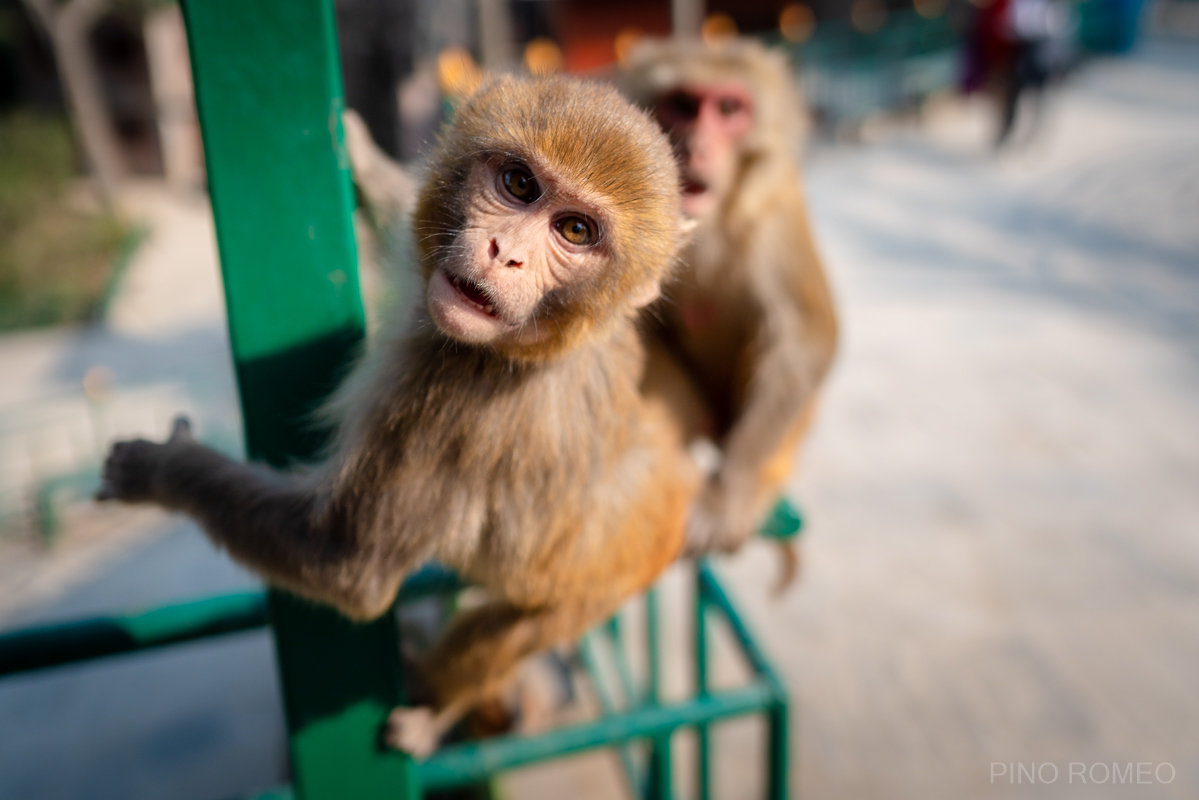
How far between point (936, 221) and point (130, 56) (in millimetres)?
11515

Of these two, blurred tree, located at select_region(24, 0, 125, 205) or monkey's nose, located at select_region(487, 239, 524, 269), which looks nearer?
monkey's nose, located at select_region(487, 239, 524, 269)

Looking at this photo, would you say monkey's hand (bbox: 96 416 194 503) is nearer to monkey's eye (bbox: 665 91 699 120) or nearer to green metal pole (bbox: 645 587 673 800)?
green metal pole (bbox: 645 587 673 800)

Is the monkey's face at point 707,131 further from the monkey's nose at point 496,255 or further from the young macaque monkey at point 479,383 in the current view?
the monkey's nose at point 496,255

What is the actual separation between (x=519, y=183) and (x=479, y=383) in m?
0.36

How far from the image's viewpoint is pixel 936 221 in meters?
9.66

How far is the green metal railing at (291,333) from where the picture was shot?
120 centimetres

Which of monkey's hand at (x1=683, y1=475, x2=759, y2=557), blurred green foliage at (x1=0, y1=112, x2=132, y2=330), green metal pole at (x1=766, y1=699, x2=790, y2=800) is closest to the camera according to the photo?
green metal pole at (x1=766, y1=699, x2=790, y2=800)

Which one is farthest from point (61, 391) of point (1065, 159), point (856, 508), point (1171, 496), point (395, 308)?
point (1065, 159)

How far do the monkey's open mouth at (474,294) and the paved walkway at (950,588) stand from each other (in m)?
2.96

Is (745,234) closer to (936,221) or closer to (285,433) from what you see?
(285,433)

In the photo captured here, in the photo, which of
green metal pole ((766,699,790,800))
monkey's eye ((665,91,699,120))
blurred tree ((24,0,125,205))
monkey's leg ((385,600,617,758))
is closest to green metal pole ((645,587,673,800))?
green metal pole ((766,699,790,800))

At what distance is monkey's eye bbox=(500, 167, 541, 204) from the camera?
1.49 m

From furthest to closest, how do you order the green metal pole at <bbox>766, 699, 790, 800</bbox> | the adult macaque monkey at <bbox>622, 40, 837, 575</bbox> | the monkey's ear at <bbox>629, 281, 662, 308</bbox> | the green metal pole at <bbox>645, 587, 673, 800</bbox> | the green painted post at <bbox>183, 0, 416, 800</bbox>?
the adult macaque monkey at <bbox>622, 40, 837, 575</bbox>
the green metal pole at <bbox>645, 587, 673, 800</bbox>
the green metal pole at <bbox>766, 699, 790, 800</bbox>
the monkey's ear at <bbox>629, 281, 662, 308</bbox>
the green painted post at <bbox>183, 0, 416, 800</bbox>

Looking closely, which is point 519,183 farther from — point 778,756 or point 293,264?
point 778,756
